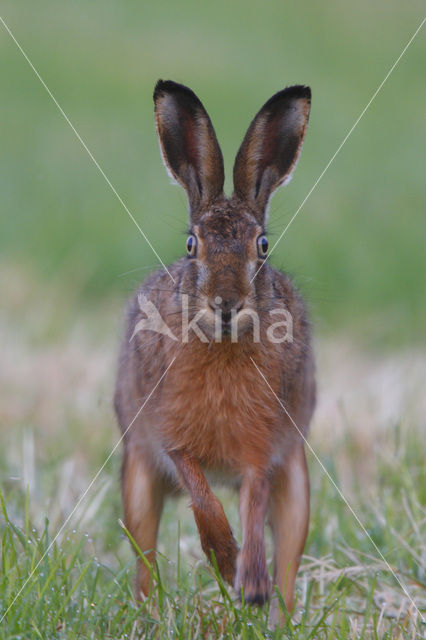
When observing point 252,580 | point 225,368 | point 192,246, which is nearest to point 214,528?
point 252,580

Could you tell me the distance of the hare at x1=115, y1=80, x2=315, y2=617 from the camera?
14.5 ft

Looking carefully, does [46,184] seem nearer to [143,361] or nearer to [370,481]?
[370,481]

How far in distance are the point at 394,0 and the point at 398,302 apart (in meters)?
11.9

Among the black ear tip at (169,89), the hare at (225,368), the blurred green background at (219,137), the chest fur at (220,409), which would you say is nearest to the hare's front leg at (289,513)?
the hare at (225,368)

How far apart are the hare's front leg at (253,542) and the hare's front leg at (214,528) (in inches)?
3.3

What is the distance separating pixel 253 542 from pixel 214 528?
159 mm

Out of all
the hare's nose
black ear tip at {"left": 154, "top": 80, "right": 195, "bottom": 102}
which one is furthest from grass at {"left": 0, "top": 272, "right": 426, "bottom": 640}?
black ear tip at {"left": 154, "top": 80, "right": 195, "bottom": 102}

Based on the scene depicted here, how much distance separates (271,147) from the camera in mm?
4926

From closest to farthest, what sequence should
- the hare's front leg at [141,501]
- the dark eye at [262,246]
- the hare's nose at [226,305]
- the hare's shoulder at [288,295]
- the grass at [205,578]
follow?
the grass at [205,578] < the hare's nose at [226,305] < the dark eye at [262,246] < the hare's shoulder at [288,295] < the hare's front leg at [141,501]

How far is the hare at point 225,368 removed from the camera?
4.41 meters

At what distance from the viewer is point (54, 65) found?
16.0 metres

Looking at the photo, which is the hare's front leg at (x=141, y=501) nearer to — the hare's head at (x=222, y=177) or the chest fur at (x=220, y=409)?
the chest fur at (x=220, y=409)

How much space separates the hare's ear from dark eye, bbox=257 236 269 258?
0.60ft

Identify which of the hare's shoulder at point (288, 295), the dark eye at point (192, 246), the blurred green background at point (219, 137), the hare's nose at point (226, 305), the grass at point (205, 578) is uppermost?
the blurred green background at point (219, 137)
